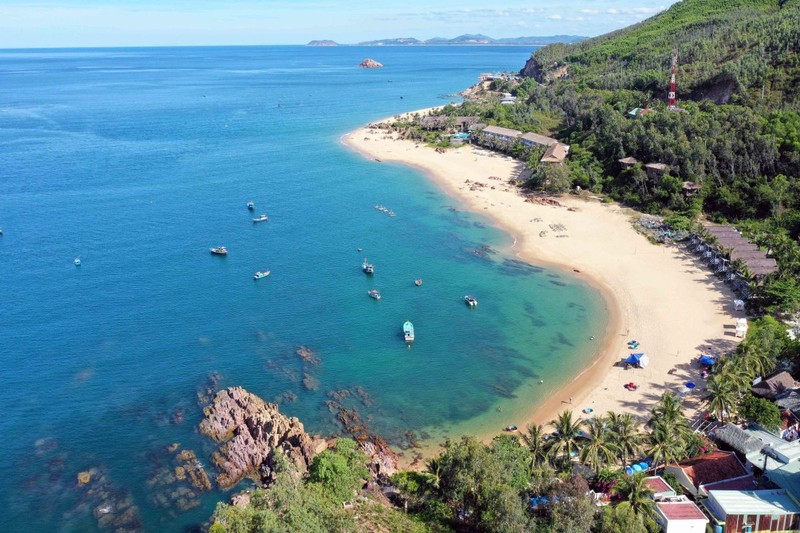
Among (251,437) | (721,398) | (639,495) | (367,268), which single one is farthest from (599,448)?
(367,268)

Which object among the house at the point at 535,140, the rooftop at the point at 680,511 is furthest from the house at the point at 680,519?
the house at the point at 535,140

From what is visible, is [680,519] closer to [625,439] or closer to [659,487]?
[659,487]

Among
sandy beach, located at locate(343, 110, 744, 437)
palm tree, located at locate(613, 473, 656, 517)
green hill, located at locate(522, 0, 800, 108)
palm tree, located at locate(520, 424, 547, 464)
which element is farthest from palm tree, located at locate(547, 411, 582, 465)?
green hill, located at locate(522, 0, 800, 108)

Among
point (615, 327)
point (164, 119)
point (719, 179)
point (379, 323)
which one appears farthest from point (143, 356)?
point (164, 119)

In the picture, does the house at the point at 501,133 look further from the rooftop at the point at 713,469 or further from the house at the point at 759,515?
the house at the point at 759,515

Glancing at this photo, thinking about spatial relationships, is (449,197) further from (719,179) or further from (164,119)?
(164,119)

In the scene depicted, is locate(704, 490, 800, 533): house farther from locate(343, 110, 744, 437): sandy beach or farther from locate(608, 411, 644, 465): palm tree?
locate(343, 110, 744, 437): sandy beach
